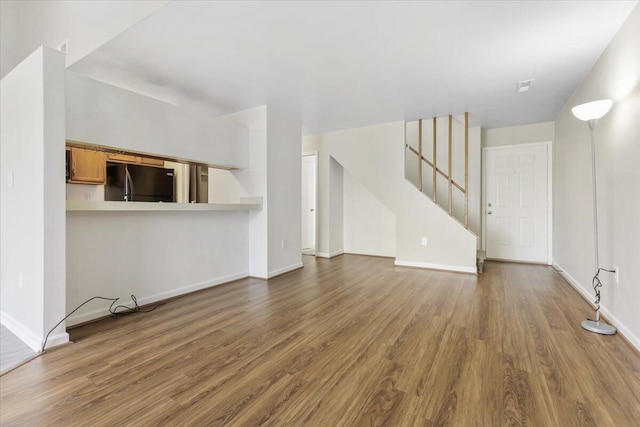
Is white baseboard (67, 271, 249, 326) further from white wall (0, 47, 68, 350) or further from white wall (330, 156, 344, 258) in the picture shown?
white wall (330, 156, 344, 258)

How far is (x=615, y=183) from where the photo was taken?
92.8 inches

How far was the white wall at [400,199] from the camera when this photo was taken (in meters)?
4.42

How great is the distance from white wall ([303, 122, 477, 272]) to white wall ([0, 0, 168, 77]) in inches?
144

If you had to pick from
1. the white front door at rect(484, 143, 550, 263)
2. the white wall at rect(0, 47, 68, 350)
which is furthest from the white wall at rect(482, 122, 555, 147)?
the white wall at rect(0, 47, 68, 350)

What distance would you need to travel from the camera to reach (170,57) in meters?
2.70

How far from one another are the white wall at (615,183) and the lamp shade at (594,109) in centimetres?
13

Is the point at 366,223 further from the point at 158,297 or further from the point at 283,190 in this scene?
the point at 158,297

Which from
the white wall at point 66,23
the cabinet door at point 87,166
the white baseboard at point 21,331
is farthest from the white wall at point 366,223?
the white baseboard at point 21,331

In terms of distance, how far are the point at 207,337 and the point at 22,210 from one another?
1.74m

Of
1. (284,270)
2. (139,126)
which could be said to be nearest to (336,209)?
(284,270)

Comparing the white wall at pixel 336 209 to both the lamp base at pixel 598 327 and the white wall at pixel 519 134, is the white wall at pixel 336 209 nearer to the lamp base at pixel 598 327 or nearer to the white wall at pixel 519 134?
the white wall at pixel 519 134

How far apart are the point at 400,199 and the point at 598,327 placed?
290cm

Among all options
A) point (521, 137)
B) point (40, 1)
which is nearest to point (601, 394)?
point (521, 137)

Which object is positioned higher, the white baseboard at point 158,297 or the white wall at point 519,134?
the white wall at point 519,134
